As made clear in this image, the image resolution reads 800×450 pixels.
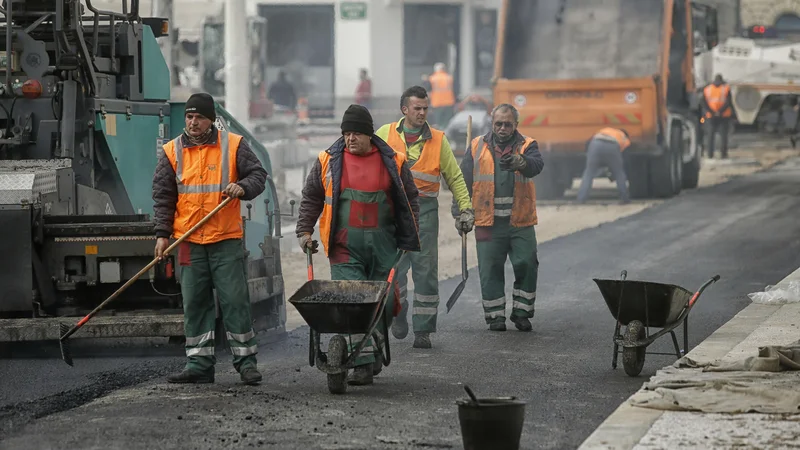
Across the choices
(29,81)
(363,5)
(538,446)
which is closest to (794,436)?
(538,446)

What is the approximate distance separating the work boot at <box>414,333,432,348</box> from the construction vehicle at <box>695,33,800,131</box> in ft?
87.9

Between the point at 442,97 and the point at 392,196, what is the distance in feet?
89.0

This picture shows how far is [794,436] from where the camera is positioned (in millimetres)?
6602

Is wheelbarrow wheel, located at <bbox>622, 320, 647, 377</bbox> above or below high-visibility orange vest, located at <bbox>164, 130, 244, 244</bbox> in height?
below

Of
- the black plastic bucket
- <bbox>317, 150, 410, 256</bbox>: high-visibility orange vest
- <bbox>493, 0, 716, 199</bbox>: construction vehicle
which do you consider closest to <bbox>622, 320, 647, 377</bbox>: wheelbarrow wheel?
<bbox>317, 150, 410, 256</bbox>: high-visibility orange vest

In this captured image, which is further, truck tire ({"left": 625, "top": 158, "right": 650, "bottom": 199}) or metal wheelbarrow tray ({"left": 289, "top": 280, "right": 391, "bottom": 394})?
truck tire ({"left": 625, "top": 158, "right": 650, "bottom": 199})

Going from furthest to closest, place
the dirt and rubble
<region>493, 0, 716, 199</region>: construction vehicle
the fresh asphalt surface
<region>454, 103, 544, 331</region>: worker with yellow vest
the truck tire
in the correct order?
the truck tire
<region>493, 0, 716, 199</region>: construction vehicle
the dirt and rubble
<region>454, 103, 544, 331</region>: worker with yellow vest
the fresh asphalt surface

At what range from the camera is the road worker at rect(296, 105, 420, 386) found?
869 centimetres

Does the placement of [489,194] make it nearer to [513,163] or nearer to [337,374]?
[513,163]

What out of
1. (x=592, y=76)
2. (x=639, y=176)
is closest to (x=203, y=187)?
(x=592, y=76)

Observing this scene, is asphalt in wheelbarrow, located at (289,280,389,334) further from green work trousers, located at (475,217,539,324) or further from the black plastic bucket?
green work trousers, located at (475,217,539,324)

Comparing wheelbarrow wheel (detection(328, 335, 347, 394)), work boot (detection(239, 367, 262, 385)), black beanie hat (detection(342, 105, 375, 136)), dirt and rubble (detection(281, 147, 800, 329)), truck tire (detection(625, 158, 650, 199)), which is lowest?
dirt and rubble (detection(281, 147, 800, 329))

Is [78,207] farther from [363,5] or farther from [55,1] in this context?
[363,5]

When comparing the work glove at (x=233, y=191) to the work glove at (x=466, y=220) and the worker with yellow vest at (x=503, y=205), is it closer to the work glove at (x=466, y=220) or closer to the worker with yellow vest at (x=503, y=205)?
the work glove at (x=466, y=220)
